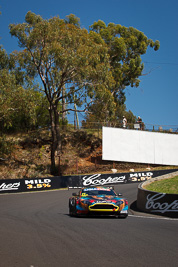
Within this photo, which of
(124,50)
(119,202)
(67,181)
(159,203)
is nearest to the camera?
(119,202)

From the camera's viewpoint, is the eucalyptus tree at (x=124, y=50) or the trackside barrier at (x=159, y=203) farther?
the eucalyptus tree at (x=124, y=50)

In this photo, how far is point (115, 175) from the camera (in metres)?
34.6

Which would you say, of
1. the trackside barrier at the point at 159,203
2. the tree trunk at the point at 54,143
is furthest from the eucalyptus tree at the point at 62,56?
the trackside barrier at the point at 159,203

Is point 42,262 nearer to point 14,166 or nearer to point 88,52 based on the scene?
point 88,52

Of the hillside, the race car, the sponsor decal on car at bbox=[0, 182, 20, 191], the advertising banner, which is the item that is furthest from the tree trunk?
the race car

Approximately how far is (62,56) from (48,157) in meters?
15.4

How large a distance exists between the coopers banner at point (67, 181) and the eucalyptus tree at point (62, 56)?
9452 millimetres

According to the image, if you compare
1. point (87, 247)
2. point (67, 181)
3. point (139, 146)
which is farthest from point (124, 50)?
point (87, 247)

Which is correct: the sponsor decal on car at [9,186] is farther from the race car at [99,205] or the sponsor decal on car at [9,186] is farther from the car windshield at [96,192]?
the race car at [99,205]

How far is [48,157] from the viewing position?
154ft

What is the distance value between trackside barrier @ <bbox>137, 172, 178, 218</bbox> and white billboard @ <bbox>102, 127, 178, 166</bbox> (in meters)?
24.9

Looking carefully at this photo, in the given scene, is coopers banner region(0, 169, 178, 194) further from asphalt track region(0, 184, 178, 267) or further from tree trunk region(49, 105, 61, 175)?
asphalt track region(0, 184, 178, 267)

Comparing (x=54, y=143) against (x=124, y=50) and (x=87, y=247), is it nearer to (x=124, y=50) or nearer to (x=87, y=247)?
(x=124, y=50)

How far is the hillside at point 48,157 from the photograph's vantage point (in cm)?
4272
